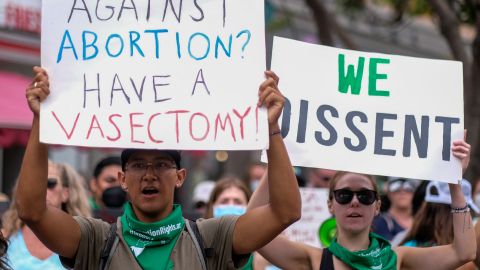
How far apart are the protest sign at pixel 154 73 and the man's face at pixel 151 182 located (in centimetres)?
11

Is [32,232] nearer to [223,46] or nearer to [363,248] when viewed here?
[363,248]

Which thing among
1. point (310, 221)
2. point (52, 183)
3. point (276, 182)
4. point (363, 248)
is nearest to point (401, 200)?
point (310, 221)

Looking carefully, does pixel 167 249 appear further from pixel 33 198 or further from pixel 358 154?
pixel 358 154

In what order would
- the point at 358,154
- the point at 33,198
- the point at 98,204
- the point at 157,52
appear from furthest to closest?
the point at 98,204 → the point at 358,154 → the point at 157,52 → the point at 33,198

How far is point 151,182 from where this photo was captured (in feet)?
13.8

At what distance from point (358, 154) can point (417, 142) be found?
31cm

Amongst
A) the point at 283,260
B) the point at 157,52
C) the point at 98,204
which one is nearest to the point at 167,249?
the point at 157,52

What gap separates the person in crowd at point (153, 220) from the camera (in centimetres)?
402

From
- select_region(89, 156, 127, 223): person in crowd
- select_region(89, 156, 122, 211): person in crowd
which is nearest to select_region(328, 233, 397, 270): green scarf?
select_region(89, 156, 127, 223): person in crowd

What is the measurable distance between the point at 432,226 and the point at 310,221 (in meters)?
1.62

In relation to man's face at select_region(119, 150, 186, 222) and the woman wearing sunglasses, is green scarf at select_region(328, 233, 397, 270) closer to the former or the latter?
Result: the woman wearing sunglasses

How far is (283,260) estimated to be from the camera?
516 centimetres

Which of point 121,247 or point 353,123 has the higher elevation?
point 353,123

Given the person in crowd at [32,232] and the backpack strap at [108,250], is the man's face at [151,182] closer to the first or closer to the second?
the backpack strap at [108,250]
